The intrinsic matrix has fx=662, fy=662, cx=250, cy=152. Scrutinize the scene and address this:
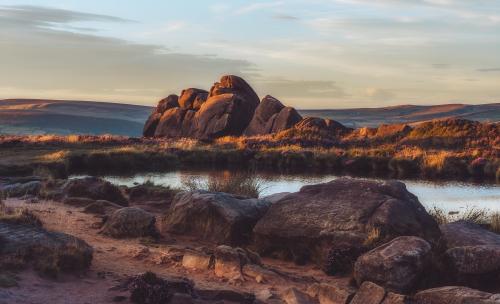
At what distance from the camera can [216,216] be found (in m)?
14.1

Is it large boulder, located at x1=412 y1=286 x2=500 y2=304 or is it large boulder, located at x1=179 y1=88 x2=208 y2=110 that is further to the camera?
large boulder, located at x1=179 y1=88 x2=208 y2=110

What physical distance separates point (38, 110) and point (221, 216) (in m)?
159

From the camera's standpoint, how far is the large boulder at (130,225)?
14328 mm

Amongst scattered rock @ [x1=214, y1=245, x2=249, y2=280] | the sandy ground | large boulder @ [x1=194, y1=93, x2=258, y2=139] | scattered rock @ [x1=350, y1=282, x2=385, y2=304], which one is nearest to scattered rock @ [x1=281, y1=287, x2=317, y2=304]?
the sandy ground

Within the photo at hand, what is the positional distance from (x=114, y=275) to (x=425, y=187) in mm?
21812

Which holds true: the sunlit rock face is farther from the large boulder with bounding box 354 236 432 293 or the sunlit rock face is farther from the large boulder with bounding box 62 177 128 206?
the large boulder with bounding box 354 236 432 293

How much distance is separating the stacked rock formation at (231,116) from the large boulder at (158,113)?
1071 mm

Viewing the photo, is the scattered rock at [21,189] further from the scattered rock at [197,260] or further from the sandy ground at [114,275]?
the scattered rock at [197,260]

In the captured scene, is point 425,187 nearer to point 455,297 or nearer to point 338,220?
point 338,220

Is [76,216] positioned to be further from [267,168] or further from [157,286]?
[267,168]

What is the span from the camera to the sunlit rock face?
64562 mm

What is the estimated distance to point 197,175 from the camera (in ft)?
116

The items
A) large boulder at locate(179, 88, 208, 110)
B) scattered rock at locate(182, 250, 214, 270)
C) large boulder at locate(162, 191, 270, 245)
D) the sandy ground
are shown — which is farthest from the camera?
large boulder at locate(179, 88, 208, 110)

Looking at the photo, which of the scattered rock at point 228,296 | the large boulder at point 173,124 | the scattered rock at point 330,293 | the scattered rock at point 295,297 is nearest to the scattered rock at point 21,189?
the scattered rock at point 228,296
